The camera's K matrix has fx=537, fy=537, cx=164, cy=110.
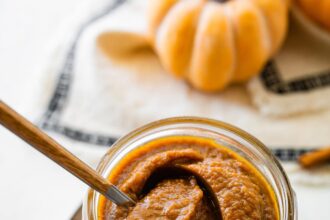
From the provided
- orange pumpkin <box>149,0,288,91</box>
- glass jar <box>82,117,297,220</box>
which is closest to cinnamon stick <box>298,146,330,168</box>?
orange pumpkin <box>149,0,288,91</box>

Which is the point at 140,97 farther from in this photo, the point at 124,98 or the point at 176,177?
the point at 176,177

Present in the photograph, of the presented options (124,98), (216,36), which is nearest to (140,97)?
(124,98)

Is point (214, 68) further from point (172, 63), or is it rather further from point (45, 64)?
point (45, 64)


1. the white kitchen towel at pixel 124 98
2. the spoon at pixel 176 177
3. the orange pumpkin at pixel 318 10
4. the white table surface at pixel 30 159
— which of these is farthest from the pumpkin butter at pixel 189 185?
the orange pumpkin at pixel 318 10

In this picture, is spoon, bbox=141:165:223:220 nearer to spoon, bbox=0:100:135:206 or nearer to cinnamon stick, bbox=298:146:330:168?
spoon, bbox=0:100:135:206

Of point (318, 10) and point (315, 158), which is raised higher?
point (318, 10)

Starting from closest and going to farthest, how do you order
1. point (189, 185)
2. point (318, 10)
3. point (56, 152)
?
point (56, 152)
point (189, 185)
point (318, 10)
